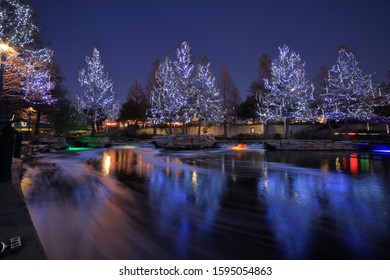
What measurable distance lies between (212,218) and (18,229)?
9.26ft

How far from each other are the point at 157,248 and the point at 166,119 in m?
34.2

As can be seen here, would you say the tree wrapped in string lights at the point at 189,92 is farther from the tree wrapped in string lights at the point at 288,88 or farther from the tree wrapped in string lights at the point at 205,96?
the tree wrapped in string lights at the point at 288,88

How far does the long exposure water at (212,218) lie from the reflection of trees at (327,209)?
0.05 feet

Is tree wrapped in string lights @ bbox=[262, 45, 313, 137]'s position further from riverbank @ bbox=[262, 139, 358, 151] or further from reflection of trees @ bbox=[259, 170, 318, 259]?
reflection of trees @ bbox=[259, 170, 318, 259]

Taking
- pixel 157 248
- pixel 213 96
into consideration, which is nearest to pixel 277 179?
pixel 157 248

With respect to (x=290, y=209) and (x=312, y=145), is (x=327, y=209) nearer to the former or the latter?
(x=290, y=209)

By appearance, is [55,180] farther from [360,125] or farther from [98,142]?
[360,125]

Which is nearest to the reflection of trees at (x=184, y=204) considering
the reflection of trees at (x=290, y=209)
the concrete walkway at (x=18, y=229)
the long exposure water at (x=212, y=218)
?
the long exposure water at (x=212, y=218)

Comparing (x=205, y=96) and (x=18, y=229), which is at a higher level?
(x=205, y=96)

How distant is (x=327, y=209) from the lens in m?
4.99

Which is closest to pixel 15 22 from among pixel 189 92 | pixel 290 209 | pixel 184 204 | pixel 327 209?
pixel 184 204

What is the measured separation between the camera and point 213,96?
35281mm

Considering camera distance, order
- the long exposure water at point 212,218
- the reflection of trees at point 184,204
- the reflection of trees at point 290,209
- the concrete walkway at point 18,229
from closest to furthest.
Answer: the concrete walkway at point 18,229
the long exposure water at point 212,218
the reflection of trees at point 290,209
the reflection of trees at point 184,204

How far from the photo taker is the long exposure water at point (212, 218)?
325 centimetres
